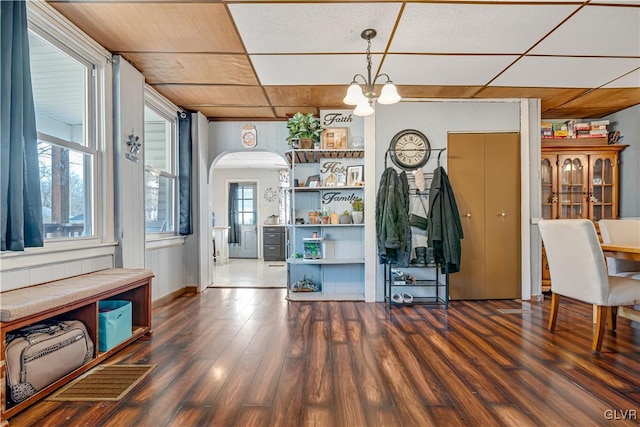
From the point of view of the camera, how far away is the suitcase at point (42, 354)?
169 cm

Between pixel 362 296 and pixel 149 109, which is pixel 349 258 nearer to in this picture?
pixel 362 296

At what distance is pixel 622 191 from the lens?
4.33 meters

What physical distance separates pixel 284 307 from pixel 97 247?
187 centimetres

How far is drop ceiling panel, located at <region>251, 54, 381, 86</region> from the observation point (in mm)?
2924

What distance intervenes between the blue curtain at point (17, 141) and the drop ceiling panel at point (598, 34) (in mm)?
3471

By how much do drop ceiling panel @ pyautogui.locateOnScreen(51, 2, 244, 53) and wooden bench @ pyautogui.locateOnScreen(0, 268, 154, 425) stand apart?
1.80 meters

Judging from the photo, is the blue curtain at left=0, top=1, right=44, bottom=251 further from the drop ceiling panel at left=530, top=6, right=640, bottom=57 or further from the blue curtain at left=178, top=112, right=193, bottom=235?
the drop ceiling panel at left=530, top=6, right=640, bottom=57

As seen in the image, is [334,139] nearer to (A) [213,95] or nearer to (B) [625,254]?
(A) [213,95]

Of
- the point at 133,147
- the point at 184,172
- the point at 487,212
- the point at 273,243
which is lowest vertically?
the point at 273,243

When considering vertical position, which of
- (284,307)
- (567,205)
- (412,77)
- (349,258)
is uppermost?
(412,77)

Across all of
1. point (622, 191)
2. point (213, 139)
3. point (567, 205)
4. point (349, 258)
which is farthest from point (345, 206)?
point (622, 191)

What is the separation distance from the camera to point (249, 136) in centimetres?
475

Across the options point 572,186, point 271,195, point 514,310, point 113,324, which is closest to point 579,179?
point 572,186

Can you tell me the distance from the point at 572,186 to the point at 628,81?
1333 mm
